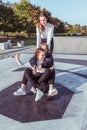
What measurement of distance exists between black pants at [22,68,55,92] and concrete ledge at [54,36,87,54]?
10715mm

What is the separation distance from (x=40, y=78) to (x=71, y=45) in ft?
36.1

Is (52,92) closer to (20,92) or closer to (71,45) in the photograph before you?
(20,92)

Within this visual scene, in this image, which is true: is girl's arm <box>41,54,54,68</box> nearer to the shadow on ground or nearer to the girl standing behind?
the shadow on ground

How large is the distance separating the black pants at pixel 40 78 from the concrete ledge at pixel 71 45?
10.7m

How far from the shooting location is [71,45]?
642 inches

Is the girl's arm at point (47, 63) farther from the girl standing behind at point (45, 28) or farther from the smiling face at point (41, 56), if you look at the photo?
the girl standing behind at point (45, 28)

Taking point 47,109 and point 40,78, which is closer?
point 47,109

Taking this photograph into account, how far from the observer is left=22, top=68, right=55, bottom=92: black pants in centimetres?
546

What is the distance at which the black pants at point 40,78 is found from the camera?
546 centimetres

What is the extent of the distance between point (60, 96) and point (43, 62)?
33.4 inches

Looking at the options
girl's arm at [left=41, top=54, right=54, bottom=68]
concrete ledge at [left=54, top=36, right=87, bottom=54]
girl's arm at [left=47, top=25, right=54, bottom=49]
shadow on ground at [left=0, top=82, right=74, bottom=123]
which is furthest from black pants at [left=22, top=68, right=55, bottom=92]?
concrete ledge at [left=54, top=36, right=87, bottom=54]

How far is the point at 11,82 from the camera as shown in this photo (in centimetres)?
717

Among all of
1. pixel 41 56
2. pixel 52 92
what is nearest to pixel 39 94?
pixel 52 92

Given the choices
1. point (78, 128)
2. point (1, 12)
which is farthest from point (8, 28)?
point (78, 128)
